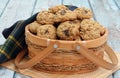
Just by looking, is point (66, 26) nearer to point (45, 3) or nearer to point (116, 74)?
point (116, 74)

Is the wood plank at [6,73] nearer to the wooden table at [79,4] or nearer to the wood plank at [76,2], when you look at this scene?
the wooden table at [79,4]

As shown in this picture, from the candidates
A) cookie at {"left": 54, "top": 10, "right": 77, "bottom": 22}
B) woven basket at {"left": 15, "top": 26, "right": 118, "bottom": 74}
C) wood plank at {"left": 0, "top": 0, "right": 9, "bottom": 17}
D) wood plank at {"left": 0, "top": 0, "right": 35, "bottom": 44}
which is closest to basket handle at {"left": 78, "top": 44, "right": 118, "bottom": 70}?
woven basket at {"left": 15, "top": 26, "right": 118, "bottom": 74}

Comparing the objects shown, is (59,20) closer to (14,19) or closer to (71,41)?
(71,41)

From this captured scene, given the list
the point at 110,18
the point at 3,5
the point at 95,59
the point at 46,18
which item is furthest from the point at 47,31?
the point at 3,5

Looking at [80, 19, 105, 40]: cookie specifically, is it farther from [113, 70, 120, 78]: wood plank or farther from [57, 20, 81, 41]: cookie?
[113, 70, 120, 78]: wood plank

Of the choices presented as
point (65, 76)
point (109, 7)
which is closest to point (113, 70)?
point (65, 76)

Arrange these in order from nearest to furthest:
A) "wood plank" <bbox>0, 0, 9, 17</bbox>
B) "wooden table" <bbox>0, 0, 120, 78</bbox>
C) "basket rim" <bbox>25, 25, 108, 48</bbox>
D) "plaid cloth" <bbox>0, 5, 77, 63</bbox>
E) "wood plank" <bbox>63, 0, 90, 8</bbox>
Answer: "basket rim" <bbox>25, 25, 108, 48</bbox> → "plaid cloth" <bbox>0, 5, 77, 63</bbox> → "wooden table" <bbox>0, 0, 120, 78</bbox> → "wood plank" <bbox>0, 0, 9, 17</bbox> → "wood plank" <bbox>63, 0, 90, 8</bbox>
